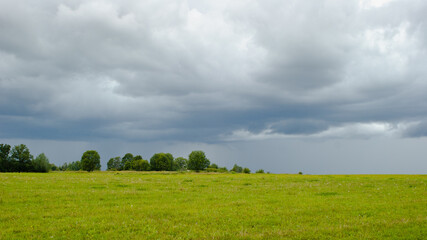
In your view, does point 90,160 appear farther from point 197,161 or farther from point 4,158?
point 197,161

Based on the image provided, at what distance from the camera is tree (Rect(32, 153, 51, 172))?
382ft

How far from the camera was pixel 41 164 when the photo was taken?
117062 millimetres

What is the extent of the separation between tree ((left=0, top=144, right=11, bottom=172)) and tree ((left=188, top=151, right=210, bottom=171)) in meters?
76.9

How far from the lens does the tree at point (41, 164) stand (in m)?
116

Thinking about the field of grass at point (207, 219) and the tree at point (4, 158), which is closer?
the field of grass at point (207, 219)

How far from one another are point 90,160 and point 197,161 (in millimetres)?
51113

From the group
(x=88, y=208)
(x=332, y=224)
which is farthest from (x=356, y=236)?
(x=88, y=208)

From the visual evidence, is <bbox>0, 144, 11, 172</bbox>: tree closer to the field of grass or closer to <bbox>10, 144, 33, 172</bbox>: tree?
<bbox>10, 144, 33, 172</bbox>: tree

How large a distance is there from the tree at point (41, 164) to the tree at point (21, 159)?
2539 mm

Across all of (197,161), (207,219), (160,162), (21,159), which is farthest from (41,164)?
(207,219)

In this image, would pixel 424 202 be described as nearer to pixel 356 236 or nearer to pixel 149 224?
pixel 356 236

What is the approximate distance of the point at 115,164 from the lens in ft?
652

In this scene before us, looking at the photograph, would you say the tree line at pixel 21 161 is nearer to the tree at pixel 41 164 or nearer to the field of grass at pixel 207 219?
the tree at pixel 41 164

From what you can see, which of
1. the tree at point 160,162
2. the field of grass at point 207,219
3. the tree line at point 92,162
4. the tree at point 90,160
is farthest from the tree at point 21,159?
Answer: the field of grass at point 207,219
